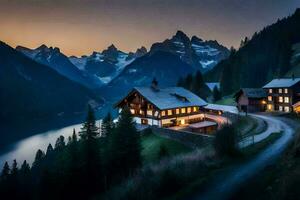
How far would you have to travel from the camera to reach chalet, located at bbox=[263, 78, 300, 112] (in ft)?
239

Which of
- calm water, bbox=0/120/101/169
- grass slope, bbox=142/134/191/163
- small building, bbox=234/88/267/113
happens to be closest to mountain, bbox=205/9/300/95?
small building, bbox=234/88/267/113

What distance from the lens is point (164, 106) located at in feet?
208

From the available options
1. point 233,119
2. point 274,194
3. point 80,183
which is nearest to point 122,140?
point 80,183

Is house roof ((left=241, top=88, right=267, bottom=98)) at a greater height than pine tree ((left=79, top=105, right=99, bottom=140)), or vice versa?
house roof ((left=241, top=88, right=267, bottom=98))

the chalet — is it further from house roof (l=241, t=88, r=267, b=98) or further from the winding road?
the winding road

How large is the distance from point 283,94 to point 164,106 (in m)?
34.0

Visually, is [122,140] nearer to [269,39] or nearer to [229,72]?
[229,72]

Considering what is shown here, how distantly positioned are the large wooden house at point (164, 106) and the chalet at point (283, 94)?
21.7m

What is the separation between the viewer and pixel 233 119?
209 feet

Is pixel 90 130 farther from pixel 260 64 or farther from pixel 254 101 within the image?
pixel 260 64

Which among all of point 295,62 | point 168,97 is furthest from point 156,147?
point 295,62

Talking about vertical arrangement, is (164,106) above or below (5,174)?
above

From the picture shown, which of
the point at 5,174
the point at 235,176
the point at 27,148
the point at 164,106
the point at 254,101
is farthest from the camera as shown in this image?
the point at 27,148

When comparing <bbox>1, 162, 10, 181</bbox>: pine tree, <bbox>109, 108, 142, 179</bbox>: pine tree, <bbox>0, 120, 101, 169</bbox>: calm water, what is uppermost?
<bbox>109, 108, 142, 179</bbox>: pine tree
